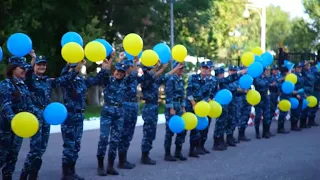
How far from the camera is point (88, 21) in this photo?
18.8 m

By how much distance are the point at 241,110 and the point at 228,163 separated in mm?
2916

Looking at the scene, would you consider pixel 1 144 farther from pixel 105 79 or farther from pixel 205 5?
pixel 205 5

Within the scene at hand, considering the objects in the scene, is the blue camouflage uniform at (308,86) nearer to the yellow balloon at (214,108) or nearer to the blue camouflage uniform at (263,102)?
the blue camouflage uniform at (263,102)

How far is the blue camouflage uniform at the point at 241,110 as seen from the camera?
1098 cm

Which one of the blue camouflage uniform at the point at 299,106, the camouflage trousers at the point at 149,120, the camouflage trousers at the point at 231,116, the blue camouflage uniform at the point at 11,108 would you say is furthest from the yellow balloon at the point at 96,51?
the blue camouflage uniform at the point at 299,106

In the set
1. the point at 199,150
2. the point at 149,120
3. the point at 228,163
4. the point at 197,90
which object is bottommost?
the point at 228,163

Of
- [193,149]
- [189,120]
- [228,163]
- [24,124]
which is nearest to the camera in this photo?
[24,124]

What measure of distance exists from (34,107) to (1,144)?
64 centimetres

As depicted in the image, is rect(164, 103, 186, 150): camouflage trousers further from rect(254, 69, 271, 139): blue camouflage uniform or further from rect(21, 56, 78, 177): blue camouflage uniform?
rect(254, 69, 271, 139): blue camouflage uniform

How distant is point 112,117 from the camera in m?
7.57

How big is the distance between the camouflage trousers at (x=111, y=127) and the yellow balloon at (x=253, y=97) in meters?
4.10

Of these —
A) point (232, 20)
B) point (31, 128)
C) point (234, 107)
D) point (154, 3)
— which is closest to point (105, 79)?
point (31, 128)

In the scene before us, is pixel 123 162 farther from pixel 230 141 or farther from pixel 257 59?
pixel 257 59

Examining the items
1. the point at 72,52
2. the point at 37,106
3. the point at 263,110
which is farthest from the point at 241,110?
the point at 37,106
